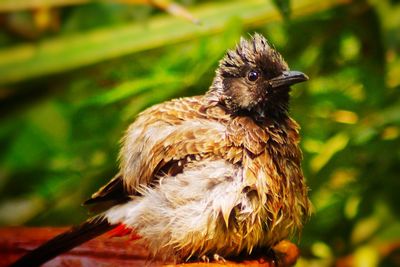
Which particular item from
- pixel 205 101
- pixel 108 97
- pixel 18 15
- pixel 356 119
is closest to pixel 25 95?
pixel 18 15

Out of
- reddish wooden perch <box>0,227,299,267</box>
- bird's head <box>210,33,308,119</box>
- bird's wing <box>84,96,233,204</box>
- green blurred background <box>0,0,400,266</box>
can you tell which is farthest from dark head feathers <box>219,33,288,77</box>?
green blurred background <box>0,0,400,266</box>

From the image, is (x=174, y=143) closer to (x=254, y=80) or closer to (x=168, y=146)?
(x=168, y=146)

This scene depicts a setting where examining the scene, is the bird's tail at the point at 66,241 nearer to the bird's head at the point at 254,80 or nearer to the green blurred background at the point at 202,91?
the bird's head at the point at 254,80

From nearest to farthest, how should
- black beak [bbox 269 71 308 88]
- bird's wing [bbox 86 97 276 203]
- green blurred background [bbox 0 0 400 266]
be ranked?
1. black beak [bbox 269 71 308 88]
2. bird's wing [bbox 86 97 276 203]
3. green blurred background [bbox 0 0 400 266]

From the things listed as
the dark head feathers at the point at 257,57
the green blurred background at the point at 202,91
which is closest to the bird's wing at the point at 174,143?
the dark head feathers at the point at 257,57

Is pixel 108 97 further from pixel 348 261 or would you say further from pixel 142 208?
pixel 348 261

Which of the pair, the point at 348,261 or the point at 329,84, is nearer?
the point at 329,84

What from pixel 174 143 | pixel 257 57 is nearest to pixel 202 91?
pixel 174 143

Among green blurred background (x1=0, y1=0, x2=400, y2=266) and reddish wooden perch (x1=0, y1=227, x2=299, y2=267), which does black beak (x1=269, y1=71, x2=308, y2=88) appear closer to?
Answer: reddish wooden perch (x1=0, y1=227, x2=299, y2=267)
